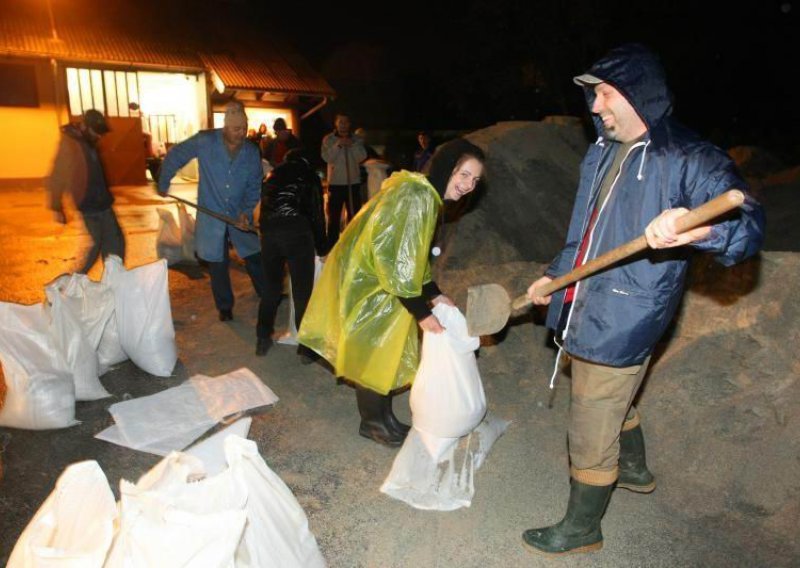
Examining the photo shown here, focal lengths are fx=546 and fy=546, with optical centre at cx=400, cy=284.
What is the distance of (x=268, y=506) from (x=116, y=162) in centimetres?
1548

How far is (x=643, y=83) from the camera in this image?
6.33ft

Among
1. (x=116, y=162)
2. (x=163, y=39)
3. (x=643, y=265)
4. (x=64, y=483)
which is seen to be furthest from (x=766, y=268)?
(x=163, y=39)

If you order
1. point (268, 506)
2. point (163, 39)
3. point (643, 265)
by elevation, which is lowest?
point (268, 506)

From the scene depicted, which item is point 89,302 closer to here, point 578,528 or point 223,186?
point 223,186

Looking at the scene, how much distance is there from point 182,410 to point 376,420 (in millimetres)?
1210

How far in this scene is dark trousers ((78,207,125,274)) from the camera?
4.70m

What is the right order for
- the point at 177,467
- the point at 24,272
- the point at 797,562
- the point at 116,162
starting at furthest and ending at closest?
the point at 116,162 → the point at 24,272 → the point at 797,562 → the point at 177,467

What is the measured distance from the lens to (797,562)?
2.24 meters

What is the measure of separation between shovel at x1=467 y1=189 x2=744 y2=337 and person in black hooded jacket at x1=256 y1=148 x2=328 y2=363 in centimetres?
168

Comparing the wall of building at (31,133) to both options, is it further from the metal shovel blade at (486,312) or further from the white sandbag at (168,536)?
the white sandbag at (168,536)

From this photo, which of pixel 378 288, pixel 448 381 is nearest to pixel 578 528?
pixel 448 381

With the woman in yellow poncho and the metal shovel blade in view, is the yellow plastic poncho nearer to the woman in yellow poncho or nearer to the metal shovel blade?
the woman in yellow poncho

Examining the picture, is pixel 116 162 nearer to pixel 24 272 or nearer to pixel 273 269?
pixel 24 272

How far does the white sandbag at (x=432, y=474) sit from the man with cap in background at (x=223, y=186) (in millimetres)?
1906
